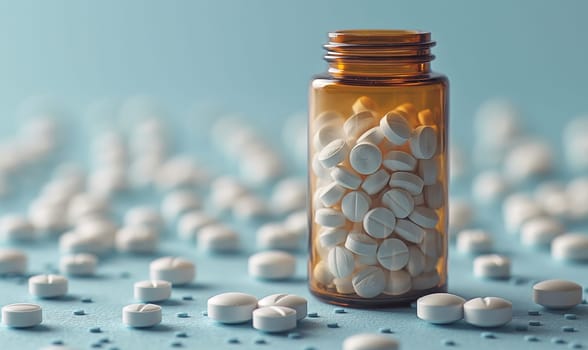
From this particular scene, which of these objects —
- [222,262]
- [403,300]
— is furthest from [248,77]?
[403,300]

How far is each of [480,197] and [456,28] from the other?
107 cm

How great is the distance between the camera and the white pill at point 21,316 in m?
1.16

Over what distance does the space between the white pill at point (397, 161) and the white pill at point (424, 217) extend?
0.05 metres

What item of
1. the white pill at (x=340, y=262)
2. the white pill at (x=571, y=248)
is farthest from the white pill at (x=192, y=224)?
the white pill at (x=571, y=248)

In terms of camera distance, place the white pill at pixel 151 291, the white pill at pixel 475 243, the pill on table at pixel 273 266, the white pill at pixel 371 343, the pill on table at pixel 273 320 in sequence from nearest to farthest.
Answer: the white pill at pixel 371 343 → the pill on table at pixel 273 320 → the white pill at pixel 151 291 → the pill on table at pixel 273 266 → the white pill at pixel 475 243

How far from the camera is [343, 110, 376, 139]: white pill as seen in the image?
1181 millimetres

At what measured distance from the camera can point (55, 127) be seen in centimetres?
235

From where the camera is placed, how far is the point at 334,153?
118 centimetres

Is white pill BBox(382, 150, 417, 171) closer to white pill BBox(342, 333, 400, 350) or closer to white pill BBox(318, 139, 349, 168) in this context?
white pill BBox(318, 139, 349, 168)

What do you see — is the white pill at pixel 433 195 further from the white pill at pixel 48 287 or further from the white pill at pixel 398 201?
the white pill at pixel 48 287

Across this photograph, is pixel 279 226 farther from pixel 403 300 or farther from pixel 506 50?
pixel 506 50

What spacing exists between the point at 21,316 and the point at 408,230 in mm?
453

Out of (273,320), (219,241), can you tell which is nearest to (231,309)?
(273,320)

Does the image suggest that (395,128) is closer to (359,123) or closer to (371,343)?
(359,123)
